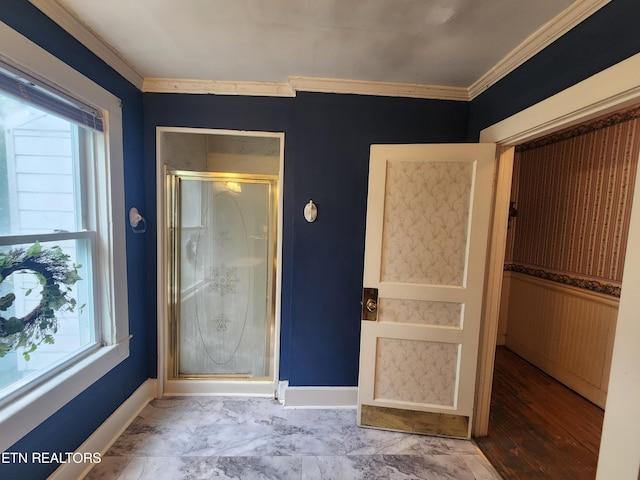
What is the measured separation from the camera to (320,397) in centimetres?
212

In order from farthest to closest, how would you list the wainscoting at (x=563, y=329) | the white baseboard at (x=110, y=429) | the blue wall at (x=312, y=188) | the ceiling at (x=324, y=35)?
the wainscoting at (x=563, y=329), the blue wall at (x=312, y=188), the white baseboard at (x=110, y=429), the ceiling at (x=324, y=35)

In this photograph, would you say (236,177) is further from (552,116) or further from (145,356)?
(552,116)

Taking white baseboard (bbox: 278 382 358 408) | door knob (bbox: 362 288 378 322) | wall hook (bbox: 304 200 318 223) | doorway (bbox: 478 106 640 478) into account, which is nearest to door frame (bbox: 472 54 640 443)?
doorway (bbox: 478 106 640 478)

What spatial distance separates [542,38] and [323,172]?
1.36m

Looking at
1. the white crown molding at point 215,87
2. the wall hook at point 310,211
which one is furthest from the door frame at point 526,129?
the white crown molding at point 215,87

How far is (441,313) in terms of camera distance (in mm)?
1818

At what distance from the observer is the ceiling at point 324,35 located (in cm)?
124

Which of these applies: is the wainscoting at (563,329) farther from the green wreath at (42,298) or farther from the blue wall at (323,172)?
the green wreath at (42,298)

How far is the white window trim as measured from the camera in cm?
113

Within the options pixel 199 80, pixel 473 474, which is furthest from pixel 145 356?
pixel 473 474

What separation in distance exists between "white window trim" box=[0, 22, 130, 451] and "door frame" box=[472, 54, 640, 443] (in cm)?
237

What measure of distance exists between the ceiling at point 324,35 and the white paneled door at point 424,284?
0.51m

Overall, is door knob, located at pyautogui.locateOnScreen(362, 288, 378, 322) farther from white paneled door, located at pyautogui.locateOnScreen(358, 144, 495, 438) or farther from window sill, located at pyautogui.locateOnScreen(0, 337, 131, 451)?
window sill, located at pyautogui.locateOnScreen(0, 337, 131, 451)

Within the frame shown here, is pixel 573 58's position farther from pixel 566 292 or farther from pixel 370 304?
pixel 566 292
